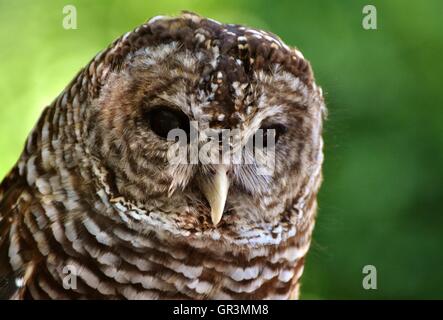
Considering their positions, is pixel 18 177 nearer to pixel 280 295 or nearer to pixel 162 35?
pixel 162 35

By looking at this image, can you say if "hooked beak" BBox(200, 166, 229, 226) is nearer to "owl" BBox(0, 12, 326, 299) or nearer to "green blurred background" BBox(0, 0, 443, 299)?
"owl" BBox(0, 12, 326, 299)

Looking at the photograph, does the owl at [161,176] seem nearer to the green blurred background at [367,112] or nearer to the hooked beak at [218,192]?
the hooked beak at [218,192]

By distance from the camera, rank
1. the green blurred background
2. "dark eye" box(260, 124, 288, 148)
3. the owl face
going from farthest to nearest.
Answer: the green blurred background
"dark eye" box(260, 124, 288, 148)
the owl face

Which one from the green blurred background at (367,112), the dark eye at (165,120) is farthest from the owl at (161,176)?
the green blurred background at (367,112)

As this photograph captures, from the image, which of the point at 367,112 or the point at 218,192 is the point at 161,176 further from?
the point at 367,112

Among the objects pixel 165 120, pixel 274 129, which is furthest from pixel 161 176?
pixel 274 129

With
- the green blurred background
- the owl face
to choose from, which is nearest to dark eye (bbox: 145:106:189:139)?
the owl face

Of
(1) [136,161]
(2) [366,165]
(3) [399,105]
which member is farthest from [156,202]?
(3) [399,105]
